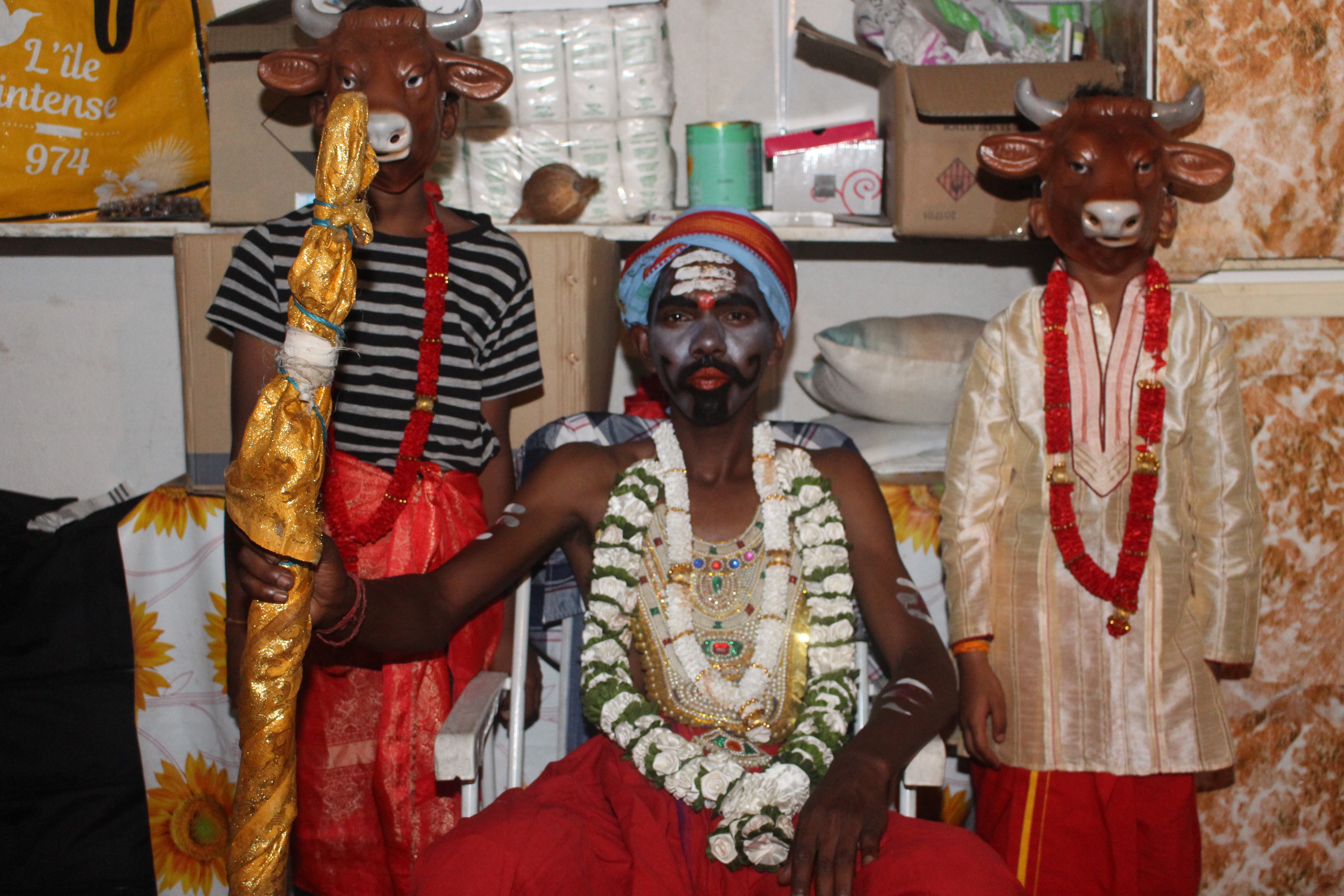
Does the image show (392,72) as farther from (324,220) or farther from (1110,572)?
(1110,572)

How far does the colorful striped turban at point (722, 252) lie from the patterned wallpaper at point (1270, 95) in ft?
3.20

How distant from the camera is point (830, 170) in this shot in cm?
274

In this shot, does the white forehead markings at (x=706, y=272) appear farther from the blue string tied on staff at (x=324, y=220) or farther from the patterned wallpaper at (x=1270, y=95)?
the patterned wallpaper at (x=1270, y=95)

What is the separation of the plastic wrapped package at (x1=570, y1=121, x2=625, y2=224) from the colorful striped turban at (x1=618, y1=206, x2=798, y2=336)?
502 millimetres

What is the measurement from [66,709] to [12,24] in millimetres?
1656

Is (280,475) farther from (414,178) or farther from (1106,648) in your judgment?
(1106,648)

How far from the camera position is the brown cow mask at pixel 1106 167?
1994 millimetres

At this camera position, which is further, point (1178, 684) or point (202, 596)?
point (202, 596)

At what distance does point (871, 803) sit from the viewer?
1602 mm

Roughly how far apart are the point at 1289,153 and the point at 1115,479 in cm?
90

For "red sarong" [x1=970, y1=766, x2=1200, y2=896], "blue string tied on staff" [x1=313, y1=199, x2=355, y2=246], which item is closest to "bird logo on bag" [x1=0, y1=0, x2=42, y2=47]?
"blue string tied on staff" [x1=313, y1=199, x2=355, y2=246]

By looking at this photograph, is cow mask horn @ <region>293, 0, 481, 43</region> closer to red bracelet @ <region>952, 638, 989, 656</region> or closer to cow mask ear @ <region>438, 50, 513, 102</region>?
cow mask ear @ <region>438, 50, 513, 102</region>

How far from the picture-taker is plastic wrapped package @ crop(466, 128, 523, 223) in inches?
103

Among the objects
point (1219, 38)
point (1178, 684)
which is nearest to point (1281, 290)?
point (1219, 38)
